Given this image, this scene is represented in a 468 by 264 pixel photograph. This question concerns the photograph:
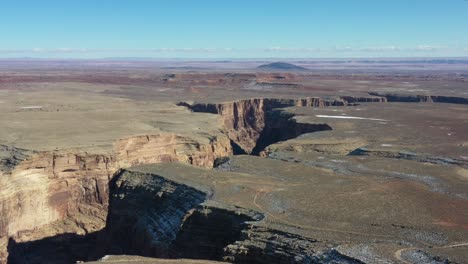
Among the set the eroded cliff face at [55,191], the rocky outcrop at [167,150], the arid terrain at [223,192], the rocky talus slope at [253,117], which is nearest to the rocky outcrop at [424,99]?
the rocky talus slope at [253,117]

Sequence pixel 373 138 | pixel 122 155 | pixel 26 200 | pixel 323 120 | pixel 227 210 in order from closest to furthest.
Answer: pixel 227 210 → pixel 26 200 → pixel 122 155 → pixel 373 138 → pixel 323 120

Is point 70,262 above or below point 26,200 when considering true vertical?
below

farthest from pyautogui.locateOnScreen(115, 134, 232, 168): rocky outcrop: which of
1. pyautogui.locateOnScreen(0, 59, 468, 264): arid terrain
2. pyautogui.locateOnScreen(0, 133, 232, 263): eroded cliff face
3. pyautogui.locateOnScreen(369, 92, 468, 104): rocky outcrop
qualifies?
pyautogui.locateOnScreen(369, 92, 468, 104): rocky outcrop

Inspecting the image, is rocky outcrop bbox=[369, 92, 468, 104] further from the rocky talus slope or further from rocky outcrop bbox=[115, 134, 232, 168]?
rocky outcrop bbox=[115, 134, 232, 168]

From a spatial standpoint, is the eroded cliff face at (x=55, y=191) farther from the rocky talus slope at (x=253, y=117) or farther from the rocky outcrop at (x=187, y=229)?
the rocky talus slope at (x=253, y=117)

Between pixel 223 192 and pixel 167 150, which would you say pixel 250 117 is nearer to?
pixel 167 150

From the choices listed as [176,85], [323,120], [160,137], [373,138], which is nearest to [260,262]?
[160,137]

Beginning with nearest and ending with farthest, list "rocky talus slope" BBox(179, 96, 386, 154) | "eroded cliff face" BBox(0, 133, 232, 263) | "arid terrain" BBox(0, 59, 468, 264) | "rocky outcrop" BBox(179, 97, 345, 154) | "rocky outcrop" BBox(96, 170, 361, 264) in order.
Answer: "rocky outcrop" BBox(96, 170, 361, 264) → "arid terrain" BBox(0, 59, 468, 264) → "eroded cliff face" BBox(0, 133, 232, 263) → "rocky talus slope" BBox(179, 96, 386, 154) → "rocky outcrop" BBox(179, 97, 345, 154)

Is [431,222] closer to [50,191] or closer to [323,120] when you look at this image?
[50,191]

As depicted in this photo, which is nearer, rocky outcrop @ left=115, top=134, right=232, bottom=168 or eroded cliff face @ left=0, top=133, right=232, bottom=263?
eroded cliff face @ left=0, top=133, right=232, bottom=263

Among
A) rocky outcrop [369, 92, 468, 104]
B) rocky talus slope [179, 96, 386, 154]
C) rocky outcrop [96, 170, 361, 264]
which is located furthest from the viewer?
rocky outcrop [369, 92, 468, 104]
